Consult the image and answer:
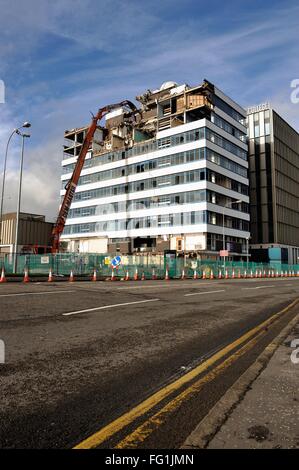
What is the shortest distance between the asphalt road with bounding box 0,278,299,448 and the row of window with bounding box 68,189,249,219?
46385 millimetres

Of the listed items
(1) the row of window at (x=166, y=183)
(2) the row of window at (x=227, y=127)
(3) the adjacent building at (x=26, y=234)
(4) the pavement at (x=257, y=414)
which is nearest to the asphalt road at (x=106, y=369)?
(4) the pavement at (x=257, y=414)

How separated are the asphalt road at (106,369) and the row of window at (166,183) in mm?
47490

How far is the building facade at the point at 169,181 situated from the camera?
55.3 meters

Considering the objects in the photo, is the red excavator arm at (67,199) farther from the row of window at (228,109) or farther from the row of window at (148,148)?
the row of window at (228,109)

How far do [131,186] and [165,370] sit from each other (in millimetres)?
60439

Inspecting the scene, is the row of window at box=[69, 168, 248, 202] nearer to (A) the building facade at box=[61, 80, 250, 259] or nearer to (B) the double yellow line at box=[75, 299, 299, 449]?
(A) the building facade at box=[61, 80, 250, 259]

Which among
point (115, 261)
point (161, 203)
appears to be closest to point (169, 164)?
point (161, 203)

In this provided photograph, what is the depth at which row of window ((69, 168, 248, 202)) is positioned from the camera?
5552 cm

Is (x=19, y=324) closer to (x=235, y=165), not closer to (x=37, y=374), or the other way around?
(x=37, y=374)

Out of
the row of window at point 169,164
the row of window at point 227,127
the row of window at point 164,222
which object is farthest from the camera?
the row of window at point 227,127

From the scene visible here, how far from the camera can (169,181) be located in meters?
58.7

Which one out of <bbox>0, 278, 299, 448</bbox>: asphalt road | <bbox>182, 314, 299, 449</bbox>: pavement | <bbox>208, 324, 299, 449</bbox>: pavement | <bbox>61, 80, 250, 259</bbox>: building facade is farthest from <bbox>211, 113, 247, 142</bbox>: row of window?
<bbox>208, 324, 299, 449</bbox>: pavement

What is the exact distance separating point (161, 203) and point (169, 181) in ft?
12.6
